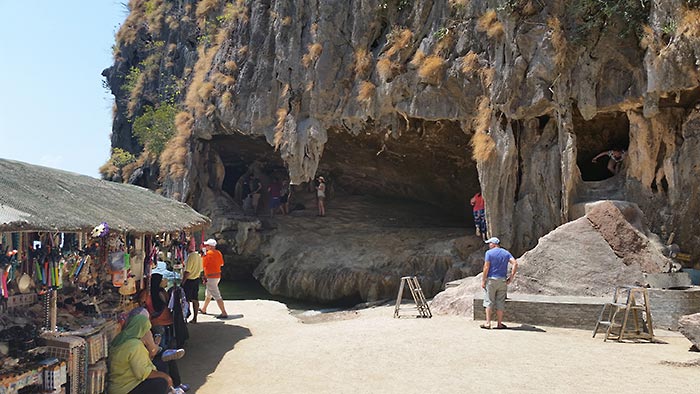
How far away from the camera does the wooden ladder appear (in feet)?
31.1

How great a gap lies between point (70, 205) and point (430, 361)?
5.39m

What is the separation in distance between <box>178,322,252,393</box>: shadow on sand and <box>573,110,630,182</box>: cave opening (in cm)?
1166

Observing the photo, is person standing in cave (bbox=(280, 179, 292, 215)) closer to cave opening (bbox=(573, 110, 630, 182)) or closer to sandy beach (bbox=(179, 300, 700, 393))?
cave opening (bbox=(573, 110, 630, 182))

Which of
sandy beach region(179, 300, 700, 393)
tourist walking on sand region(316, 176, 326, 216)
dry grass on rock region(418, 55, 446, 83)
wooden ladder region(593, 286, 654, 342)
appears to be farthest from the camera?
tourist walking on sand region(316, 176, 326, 216)

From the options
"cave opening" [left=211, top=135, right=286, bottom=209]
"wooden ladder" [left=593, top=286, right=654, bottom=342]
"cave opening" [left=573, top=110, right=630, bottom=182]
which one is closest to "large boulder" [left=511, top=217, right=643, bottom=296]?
"wooden ladder" [left=593, top=286, right=654, bottom=342]

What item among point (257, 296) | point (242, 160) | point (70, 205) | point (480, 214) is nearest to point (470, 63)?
point (480, 214)

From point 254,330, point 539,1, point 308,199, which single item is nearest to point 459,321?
point 254,330

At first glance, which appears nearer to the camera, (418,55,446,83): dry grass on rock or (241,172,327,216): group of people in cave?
(418,55,446,83): dry grass on rock

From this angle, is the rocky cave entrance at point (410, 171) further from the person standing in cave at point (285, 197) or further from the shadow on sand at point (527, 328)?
the shadow on sand at point (527, 328)

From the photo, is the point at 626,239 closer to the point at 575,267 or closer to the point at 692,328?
the point at 575,267

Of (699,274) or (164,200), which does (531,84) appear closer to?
(699,274)

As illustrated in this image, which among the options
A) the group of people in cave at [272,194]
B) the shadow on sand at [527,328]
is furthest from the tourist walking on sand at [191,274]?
the group of people in cave at [272,194]

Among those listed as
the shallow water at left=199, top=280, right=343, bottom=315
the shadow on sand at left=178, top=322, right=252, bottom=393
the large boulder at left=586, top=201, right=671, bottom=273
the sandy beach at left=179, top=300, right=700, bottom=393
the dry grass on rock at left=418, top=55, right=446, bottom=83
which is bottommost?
the shallow water at left=199, top=280, right=343, bottom=315

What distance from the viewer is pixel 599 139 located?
18250 millimetres
